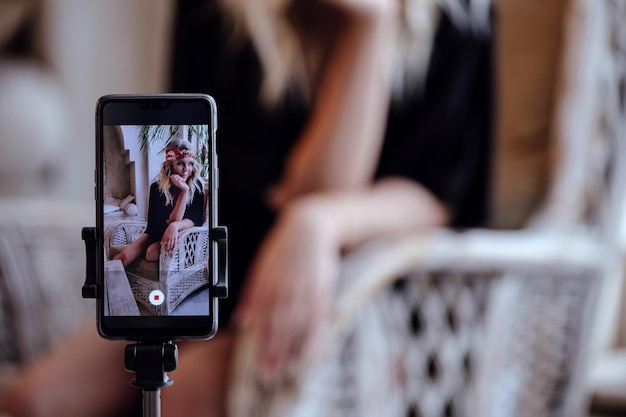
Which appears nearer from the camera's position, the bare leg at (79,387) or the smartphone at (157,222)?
the smartphone at (157,222)

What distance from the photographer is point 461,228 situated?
793 millimetres

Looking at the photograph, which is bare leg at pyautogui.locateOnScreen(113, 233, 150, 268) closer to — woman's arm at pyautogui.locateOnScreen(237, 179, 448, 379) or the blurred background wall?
woman's arm at pyautogui.locateOnScreen(237, 179, 448, 379)

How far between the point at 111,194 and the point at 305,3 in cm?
51

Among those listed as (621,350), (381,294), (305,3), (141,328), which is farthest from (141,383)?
(621,350)

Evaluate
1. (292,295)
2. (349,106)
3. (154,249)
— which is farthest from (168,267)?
(349,106)

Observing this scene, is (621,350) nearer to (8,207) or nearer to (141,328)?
(8,207)

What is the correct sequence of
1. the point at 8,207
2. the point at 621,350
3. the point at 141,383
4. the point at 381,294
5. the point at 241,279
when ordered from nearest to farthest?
1. the point at 141,383
2. the point at 381,294
3. the point at 241,279
4. the point at 8,207
5. the point at 621,350

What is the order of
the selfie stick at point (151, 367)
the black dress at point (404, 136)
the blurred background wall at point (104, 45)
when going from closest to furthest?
1. the selfie stick at point (151, 367)
2. the black dress at point (404, 136)
3. the blurred background wall at point (104, 45)

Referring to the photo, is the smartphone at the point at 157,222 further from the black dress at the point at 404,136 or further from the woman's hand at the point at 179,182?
the black dress at the point at 404,136

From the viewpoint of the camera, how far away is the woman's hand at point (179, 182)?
26 centimetres

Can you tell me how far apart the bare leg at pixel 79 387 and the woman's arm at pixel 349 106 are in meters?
0.23

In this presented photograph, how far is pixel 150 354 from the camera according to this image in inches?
10.0

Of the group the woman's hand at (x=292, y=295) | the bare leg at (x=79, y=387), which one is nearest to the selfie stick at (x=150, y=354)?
the woman's hand at (x=292, y=295)

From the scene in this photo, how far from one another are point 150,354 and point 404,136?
56 cm
